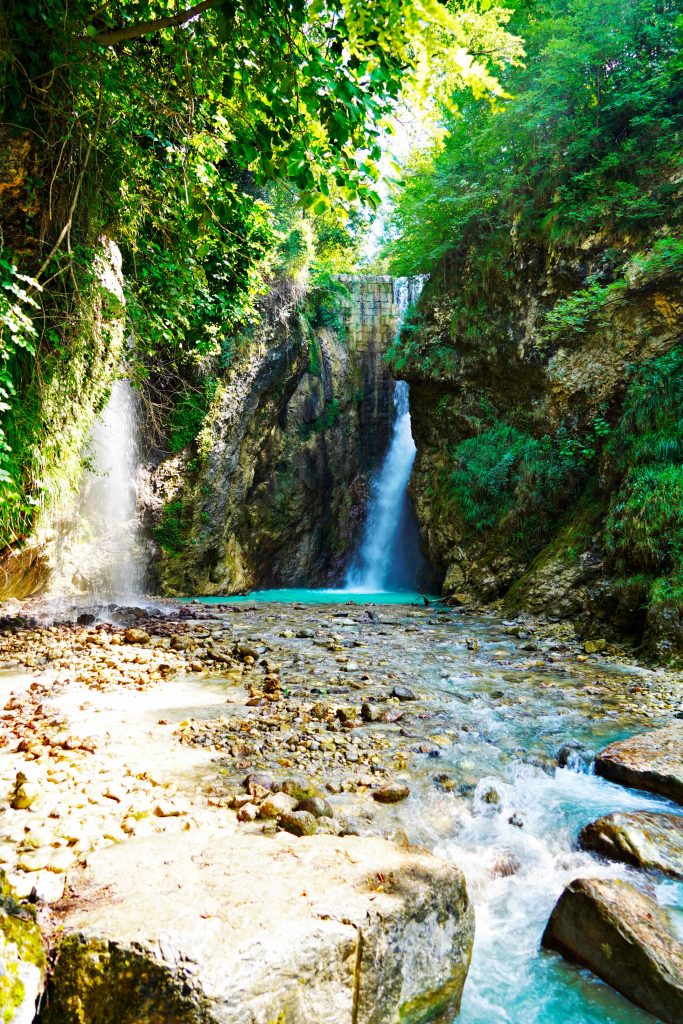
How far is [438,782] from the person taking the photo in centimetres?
345

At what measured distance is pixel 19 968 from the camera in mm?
1494

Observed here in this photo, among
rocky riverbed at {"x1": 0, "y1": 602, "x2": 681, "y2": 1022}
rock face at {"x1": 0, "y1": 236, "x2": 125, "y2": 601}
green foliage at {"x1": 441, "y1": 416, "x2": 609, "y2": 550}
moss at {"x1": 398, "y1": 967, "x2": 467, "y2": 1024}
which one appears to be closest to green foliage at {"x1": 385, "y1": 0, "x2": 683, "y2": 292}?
green foliage at {"x1": 441, "y1": 416, "x2": 609, "y2": 550}

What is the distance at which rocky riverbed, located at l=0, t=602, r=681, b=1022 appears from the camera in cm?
251

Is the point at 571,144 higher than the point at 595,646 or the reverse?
higher

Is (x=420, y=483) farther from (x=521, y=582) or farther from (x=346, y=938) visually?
(x=346, y=938)

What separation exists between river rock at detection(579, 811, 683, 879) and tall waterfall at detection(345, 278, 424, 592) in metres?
14.1

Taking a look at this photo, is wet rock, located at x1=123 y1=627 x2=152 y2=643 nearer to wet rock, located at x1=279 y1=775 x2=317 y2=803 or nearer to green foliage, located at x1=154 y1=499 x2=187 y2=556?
wet rock, located at x1=279 y1=775 x2=317 y2=803

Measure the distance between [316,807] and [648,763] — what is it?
2311mm

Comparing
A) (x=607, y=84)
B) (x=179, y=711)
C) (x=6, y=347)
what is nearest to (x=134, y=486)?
(x=6, y=347)

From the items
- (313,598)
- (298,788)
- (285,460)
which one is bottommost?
(313,598)

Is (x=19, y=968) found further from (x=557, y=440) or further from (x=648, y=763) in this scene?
(x=557, y=440)

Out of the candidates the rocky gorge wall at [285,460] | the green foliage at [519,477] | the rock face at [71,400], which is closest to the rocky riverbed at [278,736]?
the rock face at [71,400]

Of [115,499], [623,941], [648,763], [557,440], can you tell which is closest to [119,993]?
[623,941]

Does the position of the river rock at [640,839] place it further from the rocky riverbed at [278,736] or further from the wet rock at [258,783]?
the wet rock at [258,783]
